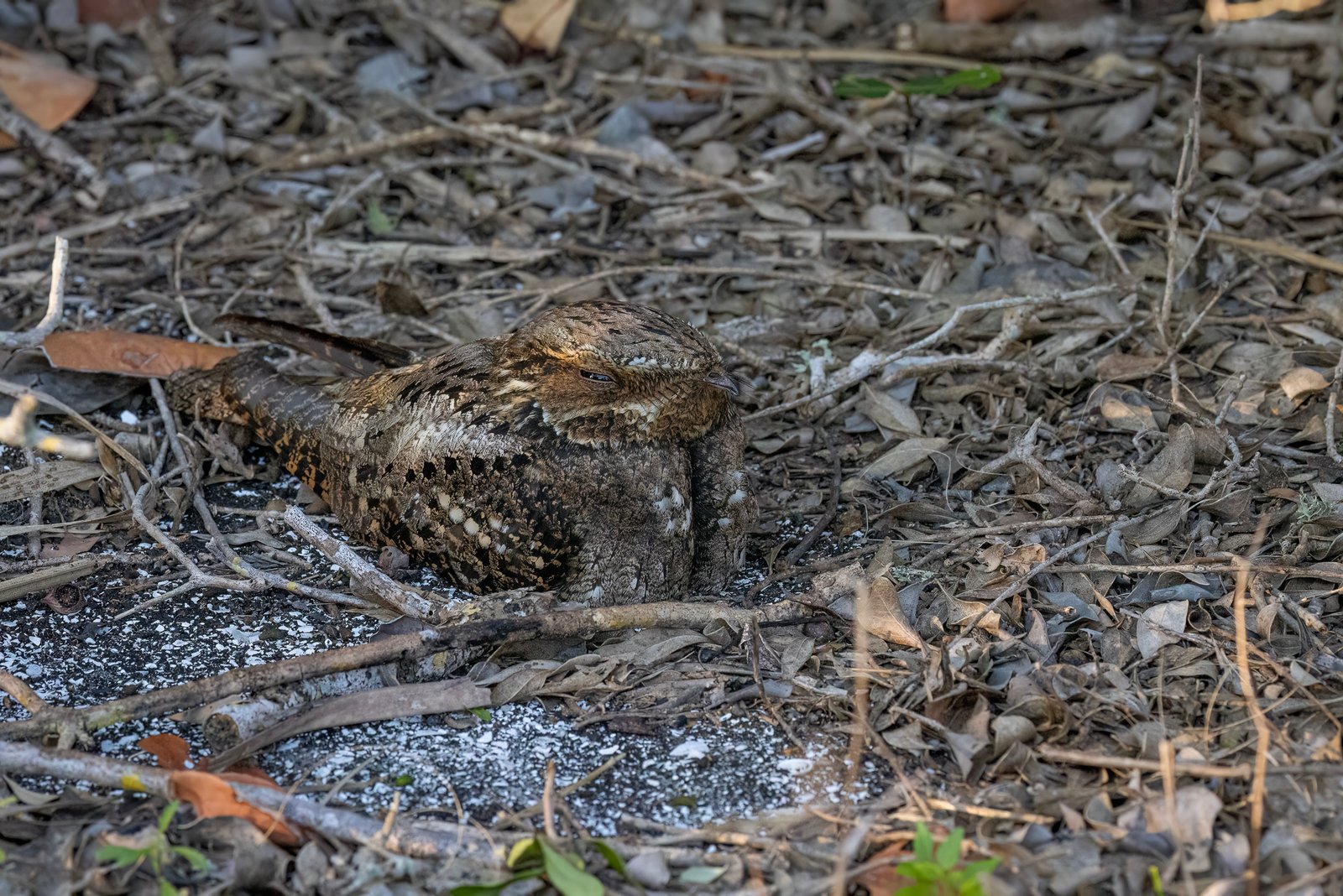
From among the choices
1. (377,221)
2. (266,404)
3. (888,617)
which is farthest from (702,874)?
(377,221)

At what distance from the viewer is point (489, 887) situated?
98.3 inches

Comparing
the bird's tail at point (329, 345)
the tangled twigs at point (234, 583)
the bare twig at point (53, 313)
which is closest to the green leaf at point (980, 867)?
the tangled twigs at point (234, 583)

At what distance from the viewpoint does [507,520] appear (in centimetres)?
350

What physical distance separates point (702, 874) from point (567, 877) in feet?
0.86

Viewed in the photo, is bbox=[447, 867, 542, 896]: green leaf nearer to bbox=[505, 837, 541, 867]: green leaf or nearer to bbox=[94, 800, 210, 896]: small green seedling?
bbox=[505, 837, 541, 867]: green leaf

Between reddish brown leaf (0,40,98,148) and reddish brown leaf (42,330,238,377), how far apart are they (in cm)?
151

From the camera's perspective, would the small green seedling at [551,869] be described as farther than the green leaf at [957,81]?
No

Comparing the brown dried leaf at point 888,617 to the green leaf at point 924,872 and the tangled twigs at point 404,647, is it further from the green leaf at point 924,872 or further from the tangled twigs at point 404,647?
the green leaf at point 924,872

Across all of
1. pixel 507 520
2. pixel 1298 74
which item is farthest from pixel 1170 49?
pixel 507 520

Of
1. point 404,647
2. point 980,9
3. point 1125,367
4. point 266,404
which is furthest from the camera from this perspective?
point 980,9

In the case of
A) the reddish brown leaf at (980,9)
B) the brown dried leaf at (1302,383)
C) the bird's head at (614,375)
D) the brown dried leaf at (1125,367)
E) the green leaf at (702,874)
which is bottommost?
the green leaf at (702,874)

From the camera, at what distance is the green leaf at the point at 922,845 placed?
7.91ft

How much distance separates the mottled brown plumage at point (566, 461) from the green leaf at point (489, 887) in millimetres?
1083

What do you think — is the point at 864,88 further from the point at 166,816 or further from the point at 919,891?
the point at 166,816
